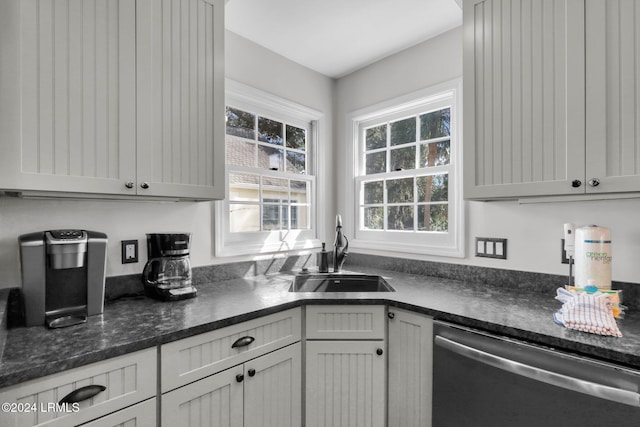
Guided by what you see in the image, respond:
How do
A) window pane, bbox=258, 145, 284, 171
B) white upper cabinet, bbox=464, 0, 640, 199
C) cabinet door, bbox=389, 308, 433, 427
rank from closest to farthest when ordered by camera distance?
white upper cabinet, bbox=464, 0, 640, 199 < cabinet door, bbox=389, 308, 433, 427 < window pane, bbox=258, 145, 284, 171

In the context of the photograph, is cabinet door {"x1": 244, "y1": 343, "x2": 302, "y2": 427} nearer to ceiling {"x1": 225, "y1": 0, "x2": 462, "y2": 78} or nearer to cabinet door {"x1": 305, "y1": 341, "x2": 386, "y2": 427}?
cabinet door {"x1": 305, "y1": 341, "x2": 386, "y2": 427}

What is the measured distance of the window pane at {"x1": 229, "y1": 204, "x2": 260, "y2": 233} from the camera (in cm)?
219

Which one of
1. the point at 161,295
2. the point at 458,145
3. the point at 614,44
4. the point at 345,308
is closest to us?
the point at 614,44

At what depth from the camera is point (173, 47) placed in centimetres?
153

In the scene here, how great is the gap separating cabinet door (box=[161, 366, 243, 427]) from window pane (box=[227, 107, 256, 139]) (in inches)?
60.7

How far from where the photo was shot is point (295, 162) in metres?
2.65

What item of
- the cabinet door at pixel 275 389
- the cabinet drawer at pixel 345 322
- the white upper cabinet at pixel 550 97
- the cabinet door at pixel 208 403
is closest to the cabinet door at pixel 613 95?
the white upper cabinet at pixel 550 97

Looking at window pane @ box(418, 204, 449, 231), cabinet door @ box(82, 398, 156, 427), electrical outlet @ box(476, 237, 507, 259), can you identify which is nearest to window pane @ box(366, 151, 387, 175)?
window pane @ box(418, 204, 449, 231)

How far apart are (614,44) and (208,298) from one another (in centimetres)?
208

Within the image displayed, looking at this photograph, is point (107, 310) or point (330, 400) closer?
point (107, 310)

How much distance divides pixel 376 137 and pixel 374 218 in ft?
2.24

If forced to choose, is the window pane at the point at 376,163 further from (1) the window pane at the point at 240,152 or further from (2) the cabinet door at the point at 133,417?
(2) the cabinet door at the point at 133,417

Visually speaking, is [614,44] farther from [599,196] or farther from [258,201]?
[258,201]

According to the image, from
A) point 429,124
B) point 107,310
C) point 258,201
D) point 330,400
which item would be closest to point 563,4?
point 429,124
